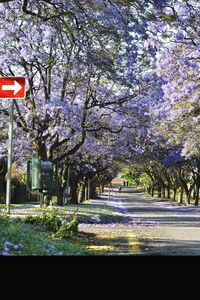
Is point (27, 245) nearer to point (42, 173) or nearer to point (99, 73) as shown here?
point (99, 73)

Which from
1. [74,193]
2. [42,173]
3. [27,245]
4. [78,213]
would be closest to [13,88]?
[27,245]

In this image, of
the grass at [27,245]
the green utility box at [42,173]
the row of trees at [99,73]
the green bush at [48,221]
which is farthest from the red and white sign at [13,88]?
the green utility box at [42,173]

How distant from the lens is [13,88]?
8.37 metres

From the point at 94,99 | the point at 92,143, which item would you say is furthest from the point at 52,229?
the point at 92,143

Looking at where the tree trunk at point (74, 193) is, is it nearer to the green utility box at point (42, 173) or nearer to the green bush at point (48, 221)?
the green utility box at point (42, 173)

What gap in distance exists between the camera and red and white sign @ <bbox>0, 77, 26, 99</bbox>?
8305 mm

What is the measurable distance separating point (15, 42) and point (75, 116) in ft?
10.9

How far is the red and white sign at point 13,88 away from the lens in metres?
8.30

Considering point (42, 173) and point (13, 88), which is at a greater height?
point (13, 88)

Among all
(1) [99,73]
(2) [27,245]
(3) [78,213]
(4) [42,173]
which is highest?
(1) [99,73]

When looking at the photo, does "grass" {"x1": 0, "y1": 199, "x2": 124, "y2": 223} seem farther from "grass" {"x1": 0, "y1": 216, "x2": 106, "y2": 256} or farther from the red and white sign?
the red and white sign
